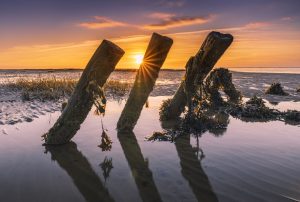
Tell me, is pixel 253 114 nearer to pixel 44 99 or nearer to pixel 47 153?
pixel 47 153

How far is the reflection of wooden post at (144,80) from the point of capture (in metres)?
8.59

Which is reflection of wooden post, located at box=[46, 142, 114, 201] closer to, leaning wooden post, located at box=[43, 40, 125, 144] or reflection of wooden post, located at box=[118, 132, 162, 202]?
leaning wooden post, located at box=[43, 40, 125, 144]

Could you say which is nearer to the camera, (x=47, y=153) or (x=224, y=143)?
(x=47, y=153)

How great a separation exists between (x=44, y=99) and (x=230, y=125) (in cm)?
903

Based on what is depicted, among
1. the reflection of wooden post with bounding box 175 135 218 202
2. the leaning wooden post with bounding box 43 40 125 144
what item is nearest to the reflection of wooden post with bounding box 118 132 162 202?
the reflection of wooden post with bounding box 175 135 218 202

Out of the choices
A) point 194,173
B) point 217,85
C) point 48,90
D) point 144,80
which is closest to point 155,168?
point 194,173

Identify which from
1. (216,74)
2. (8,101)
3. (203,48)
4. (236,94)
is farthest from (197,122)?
(8,101)

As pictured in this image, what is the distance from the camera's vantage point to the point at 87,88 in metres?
6.75

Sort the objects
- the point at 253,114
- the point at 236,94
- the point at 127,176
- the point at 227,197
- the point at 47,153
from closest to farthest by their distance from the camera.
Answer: the point at 227,197, the point at 127,176, the point at 47,153, the point at 253,114, the point at 236,94

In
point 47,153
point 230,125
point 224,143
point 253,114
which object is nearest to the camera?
point 47,153

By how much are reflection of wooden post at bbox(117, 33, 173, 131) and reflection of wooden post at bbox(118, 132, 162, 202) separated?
18.9 inches

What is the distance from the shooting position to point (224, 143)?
7.35 meters

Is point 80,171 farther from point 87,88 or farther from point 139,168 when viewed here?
point 87,88

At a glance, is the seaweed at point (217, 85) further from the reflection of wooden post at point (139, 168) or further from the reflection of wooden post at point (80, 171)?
the reflection of wooden post at point (80, 171)
